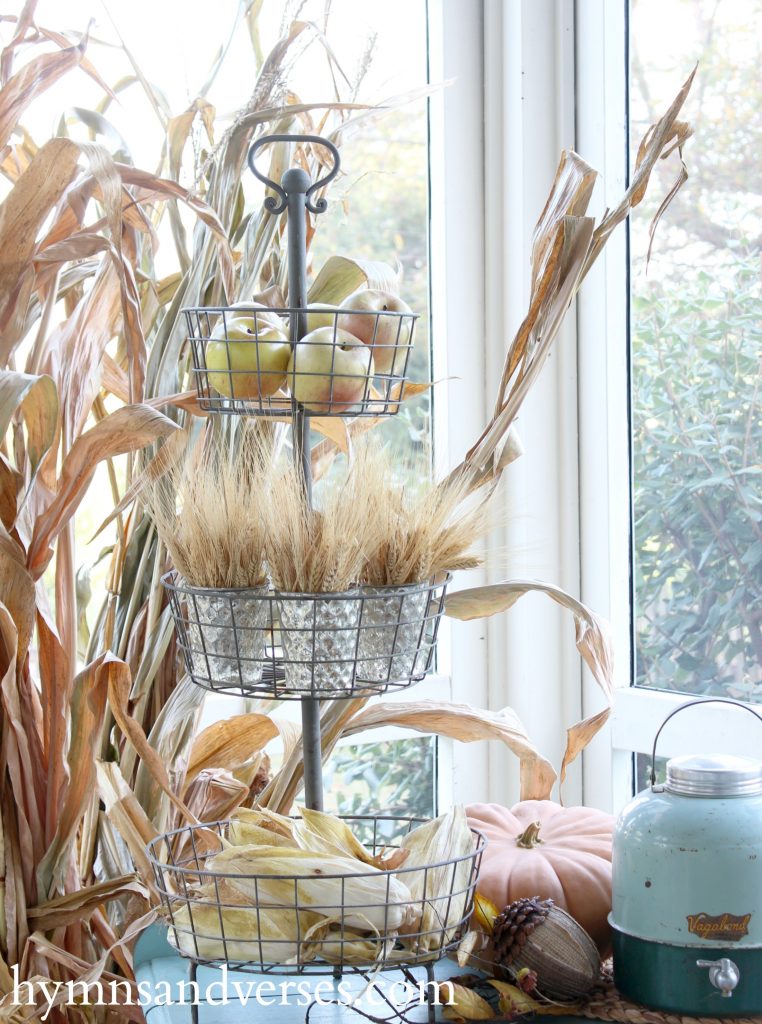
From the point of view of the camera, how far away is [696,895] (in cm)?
86

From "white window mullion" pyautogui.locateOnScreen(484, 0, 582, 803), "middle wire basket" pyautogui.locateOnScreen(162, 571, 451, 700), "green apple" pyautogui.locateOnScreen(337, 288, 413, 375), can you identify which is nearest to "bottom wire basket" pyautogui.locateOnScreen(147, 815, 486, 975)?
"middle wire basket" pyautogui.locateOnScreen(162, 571, 451, 700)

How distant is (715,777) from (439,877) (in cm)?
23

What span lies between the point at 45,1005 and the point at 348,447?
55 cm

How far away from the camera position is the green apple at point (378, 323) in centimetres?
87

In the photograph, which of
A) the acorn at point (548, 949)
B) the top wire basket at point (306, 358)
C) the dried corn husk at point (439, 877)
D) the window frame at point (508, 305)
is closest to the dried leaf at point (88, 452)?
the top wire basket at point (306, 358)

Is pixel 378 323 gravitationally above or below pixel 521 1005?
above

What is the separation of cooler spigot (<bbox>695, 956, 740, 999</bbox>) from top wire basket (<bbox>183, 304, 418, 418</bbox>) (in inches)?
19.3

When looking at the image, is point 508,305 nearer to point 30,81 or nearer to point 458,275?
point 458,275

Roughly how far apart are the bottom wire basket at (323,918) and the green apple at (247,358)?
1.14 feet

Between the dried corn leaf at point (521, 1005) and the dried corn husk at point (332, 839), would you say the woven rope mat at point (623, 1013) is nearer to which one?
the dried corn leaf at point (521, 1005)

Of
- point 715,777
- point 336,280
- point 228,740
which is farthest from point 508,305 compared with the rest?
point 715,777

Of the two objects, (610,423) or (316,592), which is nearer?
(316,592)

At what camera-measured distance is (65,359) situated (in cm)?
108

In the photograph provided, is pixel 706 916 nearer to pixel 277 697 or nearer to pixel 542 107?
pixel 277 697
